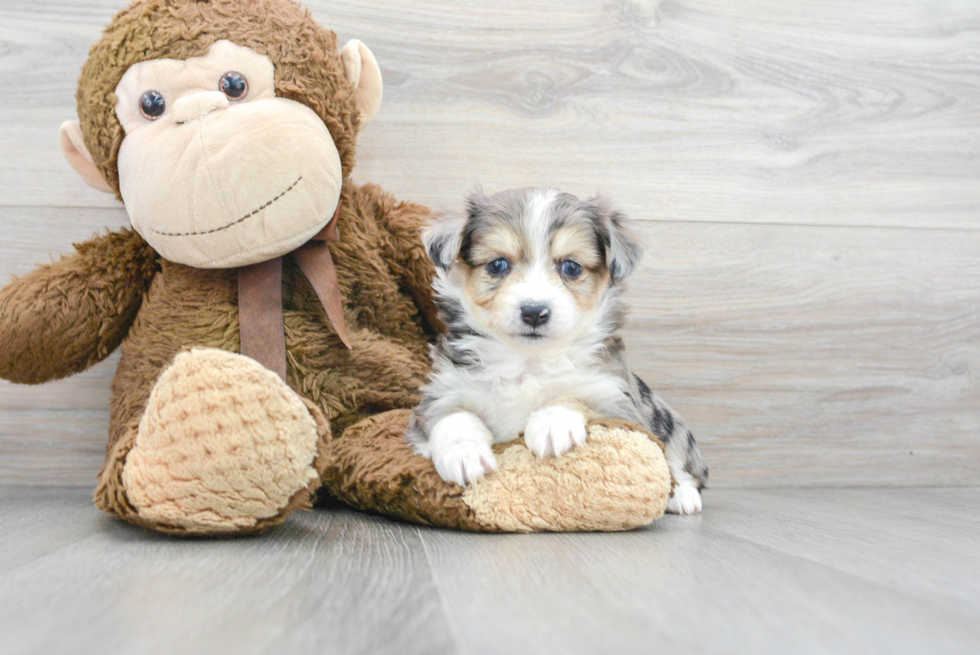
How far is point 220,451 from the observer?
3.92ft

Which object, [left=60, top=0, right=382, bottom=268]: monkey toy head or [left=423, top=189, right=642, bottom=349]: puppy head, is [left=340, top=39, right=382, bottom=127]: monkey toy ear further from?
[left=423, top=189, right=642, bottom=349]: puppy head

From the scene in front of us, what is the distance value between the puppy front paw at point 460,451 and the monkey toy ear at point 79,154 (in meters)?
1.02

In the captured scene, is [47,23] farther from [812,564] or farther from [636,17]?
[812,564]

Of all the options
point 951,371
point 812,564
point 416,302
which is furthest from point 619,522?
point 951,371

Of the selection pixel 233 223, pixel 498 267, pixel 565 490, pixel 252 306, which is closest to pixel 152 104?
pixel 233 223

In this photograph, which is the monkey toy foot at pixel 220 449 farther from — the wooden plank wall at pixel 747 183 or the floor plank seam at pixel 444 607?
the wooden plank wall at pixel 747 183

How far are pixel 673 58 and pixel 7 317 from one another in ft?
6.36

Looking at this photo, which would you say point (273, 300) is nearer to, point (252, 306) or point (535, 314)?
point (252, 306)

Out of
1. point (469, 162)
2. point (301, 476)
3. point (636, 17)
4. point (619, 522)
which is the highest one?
point (636, 17)

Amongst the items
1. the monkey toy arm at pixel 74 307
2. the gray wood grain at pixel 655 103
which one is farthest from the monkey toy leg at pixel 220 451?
the gray wood grain at pixel 655 103

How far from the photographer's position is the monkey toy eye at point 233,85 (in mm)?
1602

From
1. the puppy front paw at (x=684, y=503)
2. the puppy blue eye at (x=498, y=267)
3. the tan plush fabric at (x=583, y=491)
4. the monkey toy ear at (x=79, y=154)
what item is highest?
the monkey toy ear at (x=79, y=154)

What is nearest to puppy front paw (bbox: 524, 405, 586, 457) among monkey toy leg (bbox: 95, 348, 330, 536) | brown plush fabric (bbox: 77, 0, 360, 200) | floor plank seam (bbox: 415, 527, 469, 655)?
floor plank seam (bbox: 415, 527, 469, 655)

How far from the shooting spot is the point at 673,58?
89.2 inches
